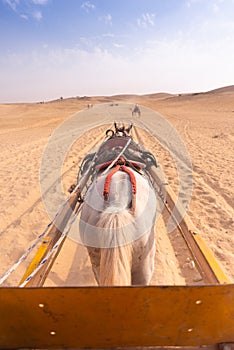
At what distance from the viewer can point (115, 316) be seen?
1.41 m

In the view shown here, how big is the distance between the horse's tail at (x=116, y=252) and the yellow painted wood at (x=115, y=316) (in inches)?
13.7

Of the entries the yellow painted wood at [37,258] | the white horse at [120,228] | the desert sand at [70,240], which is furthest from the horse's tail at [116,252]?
the desert sand at [70,240]

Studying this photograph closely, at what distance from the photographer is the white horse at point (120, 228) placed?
188 centimetres

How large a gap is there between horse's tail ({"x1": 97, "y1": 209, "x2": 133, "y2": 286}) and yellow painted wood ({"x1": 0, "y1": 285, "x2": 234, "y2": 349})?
0.35 meters

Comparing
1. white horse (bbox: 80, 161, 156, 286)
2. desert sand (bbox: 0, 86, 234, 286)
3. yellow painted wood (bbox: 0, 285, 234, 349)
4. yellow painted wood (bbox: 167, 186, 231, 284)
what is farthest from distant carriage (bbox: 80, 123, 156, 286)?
desert sand (bbox: 0, 86, 234, 286)

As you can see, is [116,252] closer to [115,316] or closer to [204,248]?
[115,316]

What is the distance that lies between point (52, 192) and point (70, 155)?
14.2ft

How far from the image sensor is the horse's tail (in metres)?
1.82

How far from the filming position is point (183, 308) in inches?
54.7

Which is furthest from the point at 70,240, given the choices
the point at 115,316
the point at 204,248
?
the point at 115,316

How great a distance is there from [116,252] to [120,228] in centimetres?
17

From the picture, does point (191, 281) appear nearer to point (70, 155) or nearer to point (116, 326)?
point (116, 326)

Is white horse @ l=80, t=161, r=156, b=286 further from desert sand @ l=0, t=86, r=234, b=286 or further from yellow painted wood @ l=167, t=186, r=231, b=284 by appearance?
desert sand @ l=0, t=86, r=234, b=286

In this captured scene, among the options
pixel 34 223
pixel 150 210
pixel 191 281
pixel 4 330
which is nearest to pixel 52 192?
pixel 34 223
